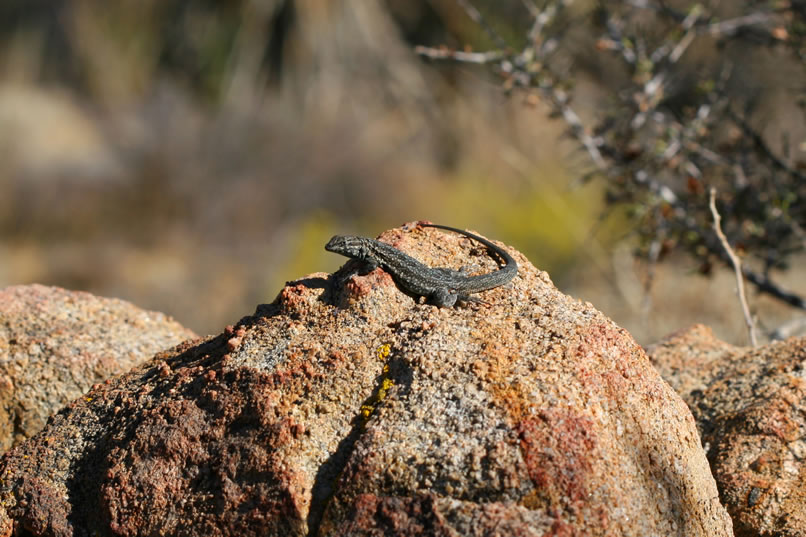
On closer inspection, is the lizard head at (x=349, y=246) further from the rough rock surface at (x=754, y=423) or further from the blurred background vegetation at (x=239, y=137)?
the blurred background vegetation at (x=239, y=137)

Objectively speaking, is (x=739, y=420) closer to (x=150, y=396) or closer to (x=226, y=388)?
(x=226, y=388)

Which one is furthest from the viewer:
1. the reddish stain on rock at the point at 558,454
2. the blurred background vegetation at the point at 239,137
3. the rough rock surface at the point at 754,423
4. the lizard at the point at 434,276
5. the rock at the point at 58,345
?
the blurred background vegetation at the point at 239,137

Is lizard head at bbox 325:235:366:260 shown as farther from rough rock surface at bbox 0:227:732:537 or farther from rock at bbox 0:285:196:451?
rock at bbox 0:285:196:451

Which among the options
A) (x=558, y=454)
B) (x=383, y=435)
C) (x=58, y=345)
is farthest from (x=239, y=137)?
(x=558, y=454)

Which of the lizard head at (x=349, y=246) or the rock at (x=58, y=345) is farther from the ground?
the lizard head at (x=349, y=246)

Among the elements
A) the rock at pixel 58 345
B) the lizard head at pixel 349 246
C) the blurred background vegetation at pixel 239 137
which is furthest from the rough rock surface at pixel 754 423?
the blurred background vegetation at pixel 239 137
